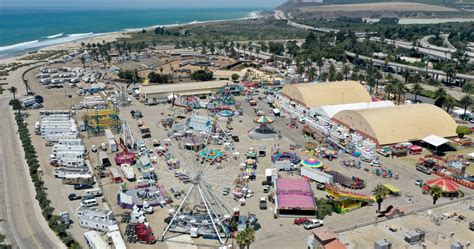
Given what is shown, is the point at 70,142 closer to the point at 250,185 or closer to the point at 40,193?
the point at 40,193

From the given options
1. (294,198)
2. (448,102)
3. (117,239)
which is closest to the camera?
(117,239)

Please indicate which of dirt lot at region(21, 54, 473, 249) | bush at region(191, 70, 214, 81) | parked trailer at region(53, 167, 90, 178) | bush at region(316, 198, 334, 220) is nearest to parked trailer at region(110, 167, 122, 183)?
dirt lot at region(21, 54, 473, 249)

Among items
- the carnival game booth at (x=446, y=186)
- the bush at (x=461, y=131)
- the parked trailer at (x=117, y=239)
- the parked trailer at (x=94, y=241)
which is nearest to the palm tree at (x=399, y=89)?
the bush at (x=461, y=131)

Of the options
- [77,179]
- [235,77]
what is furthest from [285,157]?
[235,77]

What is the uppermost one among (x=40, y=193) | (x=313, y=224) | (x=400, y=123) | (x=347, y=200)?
(x=40, y=193)

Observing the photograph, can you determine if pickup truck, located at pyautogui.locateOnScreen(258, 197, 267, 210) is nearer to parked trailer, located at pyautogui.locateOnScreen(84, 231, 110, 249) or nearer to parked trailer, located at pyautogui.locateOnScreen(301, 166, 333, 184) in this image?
parked trailer, located at pyautogui.locateOnScreen(301, 166, 333, 184)

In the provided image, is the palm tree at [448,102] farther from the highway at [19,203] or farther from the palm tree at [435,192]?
the highway at [19,203]
